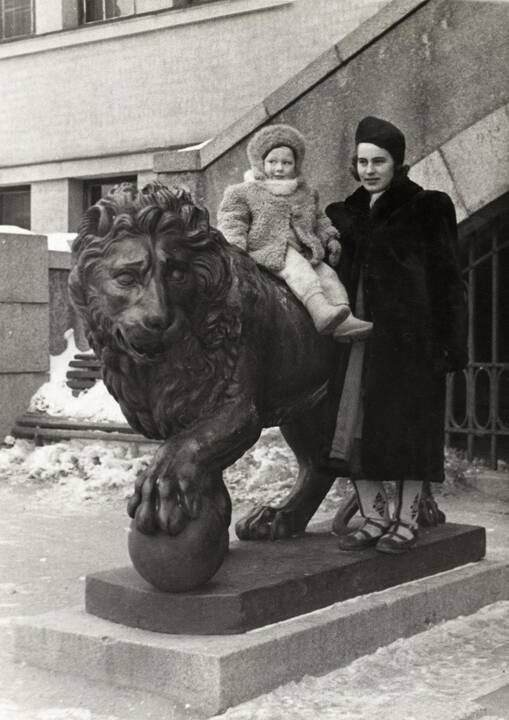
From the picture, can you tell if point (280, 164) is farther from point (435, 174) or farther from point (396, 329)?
point (435, 174)

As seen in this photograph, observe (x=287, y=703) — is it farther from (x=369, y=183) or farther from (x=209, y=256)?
(x=369, y=183)

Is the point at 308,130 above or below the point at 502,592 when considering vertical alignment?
above

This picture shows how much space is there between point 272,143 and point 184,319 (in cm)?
115

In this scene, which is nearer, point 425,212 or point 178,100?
point 425,212

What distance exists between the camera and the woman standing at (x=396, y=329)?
4.81m

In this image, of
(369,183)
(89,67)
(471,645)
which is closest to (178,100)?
(89,67)

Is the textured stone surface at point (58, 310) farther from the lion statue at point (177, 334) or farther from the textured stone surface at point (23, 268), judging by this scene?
the lion statue at point (177, 334)

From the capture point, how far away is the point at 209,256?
4.14 m

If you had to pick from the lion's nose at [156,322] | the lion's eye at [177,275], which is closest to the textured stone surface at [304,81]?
the lion's eye at [177,275]

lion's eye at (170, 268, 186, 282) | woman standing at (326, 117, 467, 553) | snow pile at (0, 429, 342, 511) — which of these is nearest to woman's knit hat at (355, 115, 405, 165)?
woman standing at (326, 117, 467, 553)

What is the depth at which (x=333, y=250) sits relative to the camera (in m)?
4.93

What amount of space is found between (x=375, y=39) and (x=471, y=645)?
5392 mm

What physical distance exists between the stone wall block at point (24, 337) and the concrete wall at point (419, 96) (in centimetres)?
299

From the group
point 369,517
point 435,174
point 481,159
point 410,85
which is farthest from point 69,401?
point 369,517
